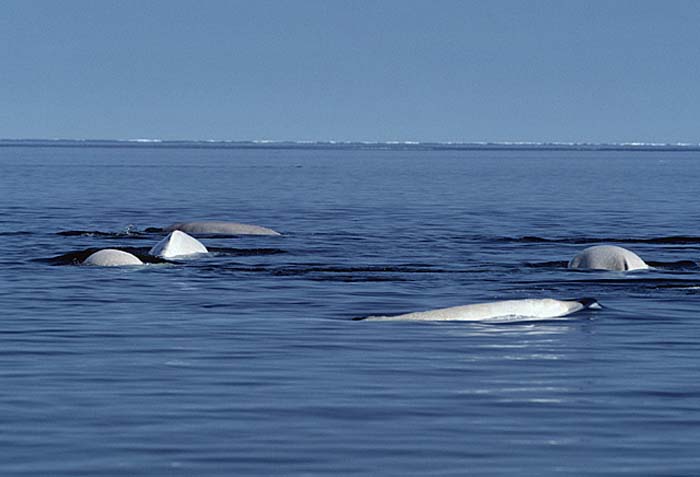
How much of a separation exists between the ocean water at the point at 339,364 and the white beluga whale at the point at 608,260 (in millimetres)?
532

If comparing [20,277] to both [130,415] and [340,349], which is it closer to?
[340,349]

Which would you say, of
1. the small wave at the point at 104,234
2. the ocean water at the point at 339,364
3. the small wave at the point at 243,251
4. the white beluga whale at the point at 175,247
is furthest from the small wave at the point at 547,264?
the small wave at the point at 104,234

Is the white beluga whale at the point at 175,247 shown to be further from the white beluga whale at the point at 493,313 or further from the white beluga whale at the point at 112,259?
the white beluga whale at the point at 493,313

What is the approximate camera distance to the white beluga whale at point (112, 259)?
30172mm

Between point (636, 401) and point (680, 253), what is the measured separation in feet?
67.4

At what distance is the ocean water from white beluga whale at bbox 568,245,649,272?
1.74ft

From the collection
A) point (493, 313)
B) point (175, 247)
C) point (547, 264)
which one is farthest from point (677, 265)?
point (493, 313)

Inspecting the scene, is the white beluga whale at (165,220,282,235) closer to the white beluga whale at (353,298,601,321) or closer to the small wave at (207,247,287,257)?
the small wave at (207,247,287,257)

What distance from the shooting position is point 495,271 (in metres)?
29.5

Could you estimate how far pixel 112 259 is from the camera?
30328 millimetres

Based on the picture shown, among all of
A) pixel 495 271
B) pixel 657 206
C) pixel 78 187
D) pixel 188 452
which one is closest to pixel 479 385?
pixel 188 452

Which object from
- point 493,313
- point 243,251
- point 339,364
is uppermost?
point 243,251

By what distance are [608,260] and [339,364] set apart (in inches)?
519

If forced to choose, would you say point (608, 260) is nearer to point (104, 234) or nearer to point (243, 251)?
point (243, 251)
